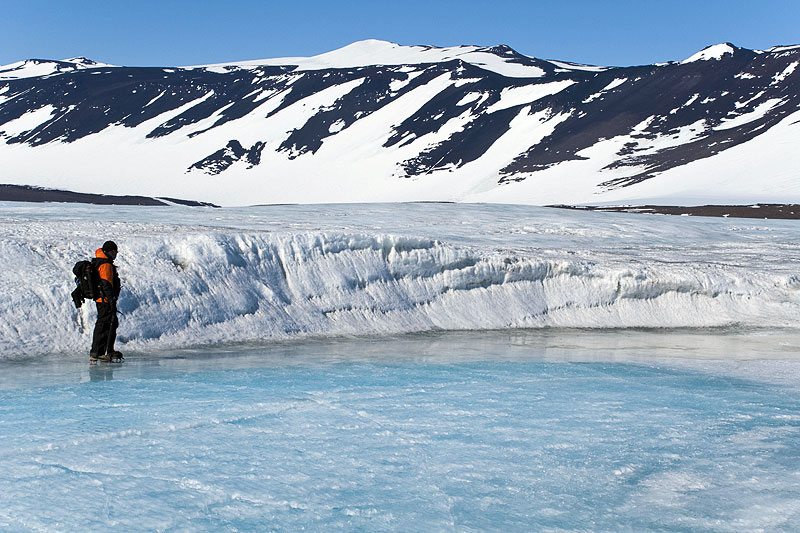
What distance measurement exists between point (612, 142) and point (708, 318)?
72887mm

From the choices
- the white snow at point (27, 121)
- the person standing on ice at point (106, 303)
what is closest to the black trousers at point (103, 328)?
the person standing on ice at point (106, 303)

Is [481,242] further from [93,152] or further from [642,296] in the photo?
[93,152]

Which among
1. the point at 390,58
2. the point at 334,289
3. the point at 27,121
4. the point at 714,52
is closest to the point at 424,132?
the point at 714,52

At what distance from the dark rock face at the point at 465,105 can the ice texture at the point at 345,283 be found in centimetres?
5521

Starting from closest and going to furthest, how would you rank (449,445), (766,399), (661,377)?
→ (449,445) → (766,399) → (661,377)

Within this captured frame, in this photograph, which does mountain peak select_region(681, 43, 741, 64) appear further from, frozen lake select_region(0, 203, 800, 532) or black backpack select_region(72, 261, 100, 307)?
black backpack select_region(72, 261, 100, 307)

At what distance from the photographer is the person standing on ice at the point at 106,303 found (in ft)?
26.4

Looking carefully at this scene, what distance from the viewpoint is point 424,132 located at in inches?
3939

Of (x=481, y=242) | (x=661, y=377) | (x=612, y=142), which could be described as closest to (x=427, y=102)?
(x=612, y=142)

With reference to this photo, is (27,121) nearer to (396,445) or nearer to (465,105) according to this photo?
(465,105)

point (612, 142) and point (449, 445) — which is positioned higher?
point (612, 142)

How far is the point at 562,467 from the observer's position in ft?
15.9

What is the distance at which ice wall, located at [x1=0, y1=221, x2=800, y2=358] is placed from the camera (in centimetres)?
955

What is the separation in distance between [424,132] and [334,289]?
90.4 metres
